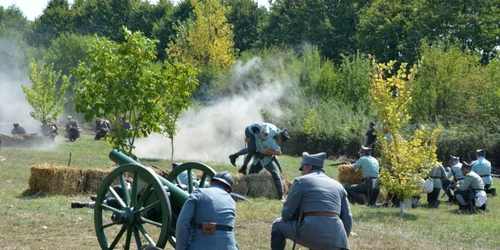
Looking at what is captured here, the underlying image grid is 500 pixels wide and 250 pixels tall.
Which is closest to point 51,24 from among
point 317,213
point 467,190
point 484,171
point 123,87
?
point 484,171

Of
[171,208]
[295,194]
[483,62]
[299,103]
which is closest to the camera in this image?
[295,194]

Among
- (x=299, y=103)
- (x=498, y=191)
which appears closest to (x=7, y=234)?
(x=498, y=191)

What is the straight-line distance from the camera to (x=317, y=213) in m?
9.95

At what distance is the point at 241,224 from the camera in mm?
14562

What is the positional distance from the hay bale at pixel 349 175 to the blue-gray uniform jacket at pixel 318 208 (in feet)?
37.8

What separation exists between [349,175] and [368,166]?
1.38 m

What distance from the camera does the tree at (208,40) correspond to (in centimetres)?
5834

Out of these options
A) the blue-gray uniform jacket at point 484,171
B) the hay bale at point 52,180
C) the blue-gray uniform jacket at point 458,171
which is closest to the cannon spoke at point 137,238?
the hay bale at point 52,180

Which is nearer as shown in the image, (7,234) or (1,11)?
(7,234)

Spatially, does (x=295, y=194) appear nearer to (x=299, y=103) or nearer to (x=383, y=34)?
(x=299, y=103)

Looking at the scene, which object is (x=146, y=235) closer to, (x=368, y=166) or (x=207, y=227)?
(x=207, y=227)

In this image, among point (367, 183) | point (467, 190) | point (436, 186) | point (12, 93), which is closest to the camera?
point (467, 190)

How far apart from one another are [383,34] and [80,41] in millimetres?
27872

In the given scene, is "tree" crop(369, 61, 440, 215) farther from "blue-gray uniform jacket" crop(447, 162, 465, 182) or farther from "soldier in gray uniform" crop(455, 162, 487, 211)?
"blue-gray uniform jacket" crop(447, 162, 465, 182)
